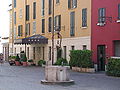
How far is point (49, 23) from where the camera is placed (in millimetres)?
48719

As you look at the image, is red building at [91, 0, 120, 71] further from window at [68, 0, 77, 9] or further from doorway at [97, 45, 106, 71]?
window at [68, 0, 77, 9]

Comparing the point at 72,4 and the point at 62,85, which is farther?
the point at 72,4

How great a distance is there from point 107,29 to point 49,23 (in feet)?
51.6

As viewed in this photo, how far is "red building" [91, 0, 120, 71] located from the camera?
32.8 meters

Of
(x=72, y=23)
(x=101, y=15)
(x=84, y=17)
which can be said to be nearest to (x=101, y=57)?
(x=101, y=15)

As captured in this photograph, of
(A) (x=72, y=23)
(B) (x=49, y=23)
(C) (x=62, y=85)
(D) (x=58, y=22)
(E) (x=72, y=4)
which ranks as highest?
(E) (x=72, y=4)

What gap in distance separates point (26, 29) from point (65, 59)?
18.0 meters

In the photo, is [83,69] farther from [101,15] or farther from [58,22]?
[58,22]

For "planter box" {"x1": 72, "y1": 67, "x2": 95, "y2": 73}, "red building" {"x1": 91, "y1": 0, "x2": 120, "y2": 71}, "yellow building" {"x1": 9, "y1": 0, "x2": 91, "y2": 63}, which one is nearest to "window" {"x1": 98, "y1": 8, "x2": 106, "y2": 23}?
"red building" {"x1": 91, "y1": 0, "x2": 120, "y2": 71}

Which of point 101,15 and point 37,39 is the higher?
point 101,15

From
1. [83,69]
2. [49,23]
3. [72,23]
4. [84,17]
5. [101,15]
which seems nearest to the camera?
[101,15]

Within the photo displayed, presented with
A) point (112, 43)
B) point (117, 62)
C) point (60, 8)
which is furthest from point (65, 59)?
point (117, 62)

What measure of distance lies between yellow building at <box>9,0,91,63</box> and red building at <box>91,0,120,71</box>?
1.24m

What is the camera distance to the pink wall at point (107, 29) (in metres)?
32.8
